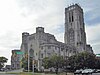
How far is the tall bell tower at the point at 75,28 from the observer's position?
512 ft

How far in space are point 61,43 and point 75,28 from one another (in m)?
25.5

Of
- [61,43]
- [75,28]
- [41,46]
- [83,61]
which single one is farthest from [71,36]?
[83,61]

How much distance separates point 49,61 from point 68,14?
77626 mm

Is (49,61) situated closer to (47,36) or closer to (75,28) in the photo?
(47,36)

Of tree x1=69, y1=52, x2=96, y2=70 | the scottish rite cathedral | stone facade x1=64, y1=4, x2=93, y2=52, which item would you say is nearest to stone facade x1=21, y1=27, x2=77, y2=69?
the scottish rite cathedral

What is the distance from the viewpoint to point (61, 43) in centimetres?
13788

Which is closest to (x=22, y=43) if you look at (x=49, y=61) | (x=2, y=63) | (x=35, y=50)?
(x=35, y=50)

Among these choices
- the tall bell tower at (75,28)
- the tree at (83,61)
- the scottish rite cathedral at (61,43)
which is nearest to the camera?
the tree at (83,61)

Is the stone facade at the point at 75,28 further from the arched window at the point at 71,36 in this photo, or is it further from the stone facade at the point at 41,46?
the stone facade at the point at 41,46

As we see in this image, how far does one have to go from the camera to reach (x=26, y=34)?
147000mm

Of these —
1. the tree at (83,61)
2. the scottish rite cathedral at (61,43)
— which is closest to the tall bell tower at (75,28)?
the scottish rite cathedral at (61,43)

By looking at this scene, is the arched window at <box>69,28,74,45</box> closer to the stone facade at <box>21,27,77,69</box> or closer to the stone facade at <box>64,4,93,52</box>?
the stone facade at <box>64,4,93,52</box>

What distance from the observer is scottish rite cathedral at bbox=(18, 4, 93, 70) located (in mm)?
124412

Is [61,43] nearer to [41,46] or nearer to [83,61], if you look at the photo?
[41,46]
